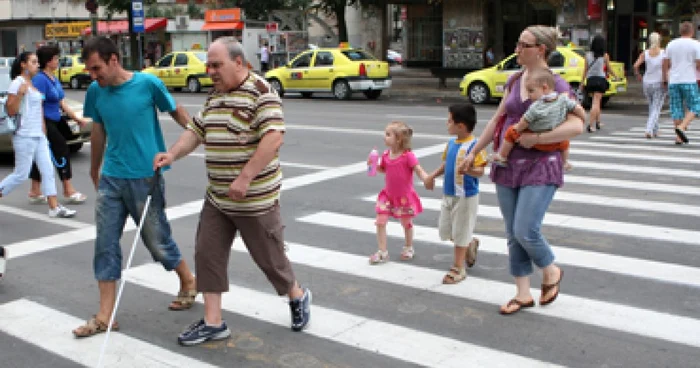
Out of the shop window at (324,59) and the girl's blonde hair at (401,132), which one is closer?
the girl's blonde hair at (401,132)

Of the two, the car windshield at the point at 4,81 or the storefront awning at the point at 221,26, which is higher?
the storefront awning at the point at 221,26

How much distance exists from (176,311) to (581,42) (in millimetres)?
24815

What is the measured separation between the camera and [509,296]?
5535mm

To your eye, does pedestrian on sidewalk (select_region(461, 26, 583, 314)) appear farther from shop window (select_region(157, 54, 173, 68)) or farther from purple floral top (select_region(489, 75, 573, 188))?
shop window (select_region(157, 54, 173, 68))

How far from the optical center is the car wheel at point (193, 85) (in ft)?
94.8

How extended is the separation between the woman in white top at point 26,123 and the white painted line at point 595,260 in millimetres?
3157

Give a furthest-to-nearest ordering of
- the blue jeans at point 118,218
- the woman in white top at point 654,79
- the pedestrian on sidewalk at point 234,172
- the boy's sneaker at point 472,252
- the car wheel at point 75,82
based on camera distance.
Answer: the car wheel at point 75,82 < the woman in white top at point 654,79 < the boy's sneaker at point 472,252 < the blue jeans at point 118,218 < the pedestrian on sidewalk at point 234,172

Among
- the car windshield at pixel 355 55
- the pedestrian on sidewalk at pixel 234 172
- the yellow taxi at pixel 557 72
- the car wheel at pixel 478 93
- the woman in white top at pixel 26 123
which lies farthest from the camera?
the car windshield at pixel 355 55

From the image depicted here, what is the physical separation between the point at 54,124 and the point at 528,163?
6234 millimetres

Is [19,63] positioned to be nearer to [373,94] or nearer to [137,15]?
[373,94]

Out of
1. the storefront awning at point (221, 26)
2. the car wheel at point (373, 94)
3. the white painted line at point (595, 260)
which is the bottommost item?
the white painted line at point (595, 260)

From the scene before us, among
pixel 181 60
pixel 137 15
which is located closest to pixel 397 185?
pixel 137 15

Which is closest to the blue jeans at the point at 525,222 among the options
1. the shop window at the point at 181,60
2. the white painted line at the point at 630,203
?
the white painted line at the point at 630,203

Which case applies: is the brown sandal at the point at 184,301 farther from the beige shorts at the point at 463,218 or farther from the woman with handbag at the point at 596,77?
the woman with handbag at the point at 596,77
